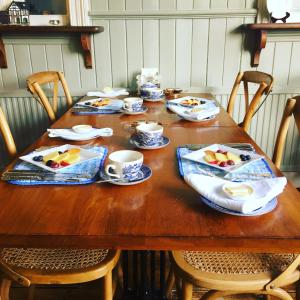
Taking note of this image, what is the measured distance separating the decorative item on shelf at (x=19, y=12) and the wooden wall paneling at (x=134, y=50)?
73 cm

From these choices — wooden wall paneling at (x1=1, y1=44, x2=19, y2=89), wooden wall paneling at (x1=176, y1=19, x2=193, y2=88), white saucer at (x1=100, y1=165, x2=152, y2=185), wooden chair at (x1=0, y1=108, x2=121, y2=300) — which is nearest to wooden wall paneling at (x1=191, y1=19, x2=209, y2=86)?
wooden wall paneling at (x1=176, y1=19, x2=193, y2=88)

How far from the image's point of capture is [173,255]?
3.32 ft

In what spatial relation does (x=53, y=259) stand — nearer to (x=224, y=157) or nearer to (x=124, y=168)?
(x=124, y=168)

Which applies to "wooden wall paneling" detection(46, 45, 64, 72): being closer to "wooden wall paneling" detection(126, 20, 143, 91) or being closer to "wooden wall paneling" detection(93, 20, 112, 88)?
"wooden wall paneling" detection(93, 20, 112, 88)

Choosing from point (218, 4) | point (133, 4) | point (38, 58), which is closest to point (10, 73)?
point (38, 58)

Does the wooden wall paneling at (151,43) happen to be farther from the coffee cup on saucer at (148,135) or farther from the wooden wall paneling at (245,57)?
the coffee cup on saucer at (148,135)

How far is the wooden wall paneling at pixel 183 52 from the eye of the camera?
2.30 meters

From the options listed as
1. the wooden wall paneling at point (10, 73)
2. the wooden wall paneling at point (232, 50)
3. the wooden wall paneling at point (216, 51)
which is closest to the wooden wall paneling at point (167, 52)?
the wooden wall paneling at point (216, 51)

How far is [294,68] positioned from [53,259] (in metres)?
2.11

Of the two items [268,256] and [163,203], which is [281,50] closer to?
[268,256]

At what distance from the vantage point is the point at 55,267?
98 centimetres

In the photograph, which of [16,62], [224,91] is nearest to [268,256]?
[224,91]

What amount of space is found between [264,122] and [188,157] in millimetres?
1637

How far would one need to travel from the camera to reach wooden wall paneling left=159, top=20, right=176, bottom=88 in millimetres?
2305
